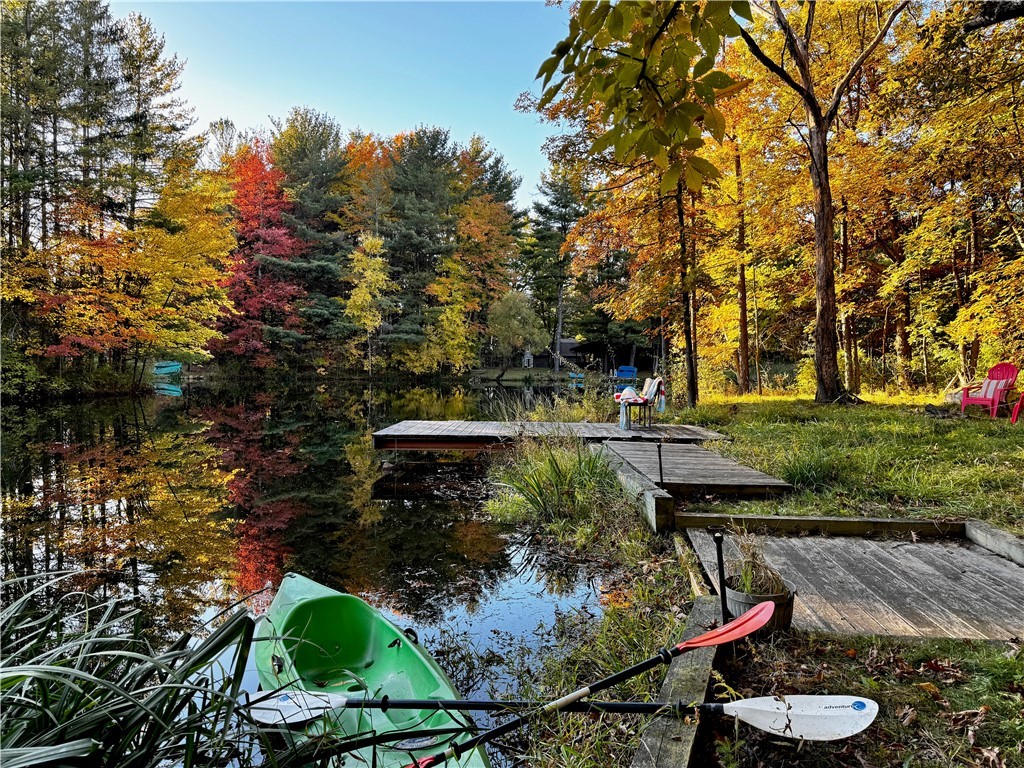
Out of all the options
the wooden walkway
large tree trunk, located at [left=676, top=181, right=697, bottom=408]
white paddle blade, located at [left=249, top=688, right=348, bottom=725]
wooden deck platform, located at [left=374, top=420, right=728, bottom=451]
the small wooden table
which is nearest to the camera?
white paddle blade, located at [left=249, top=688, right=348, bottom=725]

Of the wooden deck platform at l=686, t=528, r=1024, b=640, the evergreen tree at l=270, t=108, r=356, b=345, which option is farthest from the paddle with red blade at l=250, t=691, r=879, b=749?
the evergreen tree at l=270, t=108, r=356, b=345

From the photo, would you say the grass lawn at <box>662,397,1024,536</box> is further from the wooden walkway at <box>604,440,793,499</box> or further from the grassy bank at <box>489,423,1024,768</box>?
the wooden walkway at <box>604,440,793,499</box>

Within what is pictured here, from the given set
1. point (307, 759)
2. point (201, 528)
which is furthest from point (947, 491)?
point (201, 528)

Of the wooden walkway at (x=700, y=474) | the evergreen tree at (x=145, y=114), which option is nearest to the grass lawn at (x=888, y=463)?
the wooden walkway at (x=700, y=474)

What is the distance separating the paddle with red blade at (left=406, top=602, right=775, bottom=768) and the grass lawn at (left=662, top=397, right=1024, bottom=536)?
7.36 ft

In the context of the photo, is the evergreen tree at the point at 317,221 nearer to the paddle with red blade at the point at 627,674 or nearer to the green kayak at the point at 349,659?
the green kayak at the point at 349,659

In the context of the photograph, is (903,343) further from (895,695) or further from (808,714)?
(808,714)

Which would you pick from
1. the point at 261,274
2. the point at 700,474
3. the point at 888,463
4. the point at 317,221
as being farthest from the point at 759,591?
the point at 317,221

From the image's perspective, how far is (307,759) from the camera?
1312 mm

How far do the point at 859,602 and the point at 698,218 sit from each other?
359 inches

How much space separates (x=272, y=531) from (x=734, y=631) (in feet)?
15.1

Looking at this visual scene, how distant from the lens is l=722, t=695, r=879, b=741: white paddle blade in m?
1.46

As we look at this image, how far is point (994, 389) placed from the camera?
7234 millimetres

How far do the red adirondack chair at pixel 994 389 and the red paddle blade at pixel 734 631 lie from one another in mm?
7484
